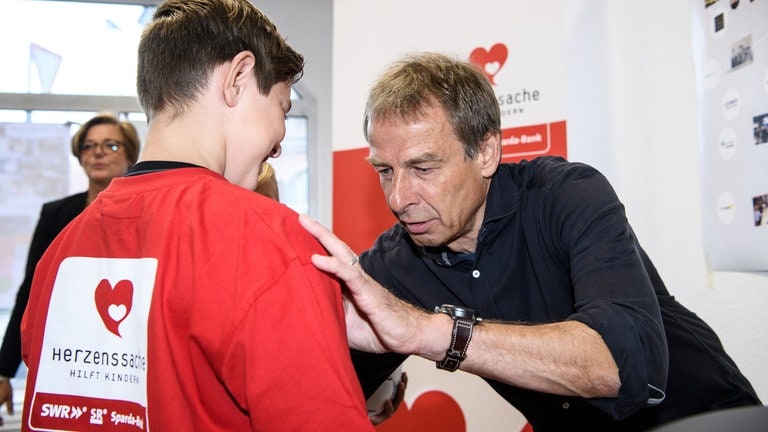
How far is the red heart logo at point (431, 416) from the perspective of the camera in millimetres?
2646

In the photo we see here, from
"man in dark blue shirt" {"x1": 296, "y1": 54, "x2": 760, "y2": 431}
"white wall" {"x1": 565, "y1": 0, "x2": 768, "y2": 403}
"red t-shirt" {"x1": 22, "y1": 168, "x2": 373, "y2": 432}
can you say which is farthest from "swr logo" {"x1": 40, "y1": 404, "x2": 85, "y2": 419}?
"white wall" {"x1": 565, "y1": 0, "x2": 768, "y2": 403}

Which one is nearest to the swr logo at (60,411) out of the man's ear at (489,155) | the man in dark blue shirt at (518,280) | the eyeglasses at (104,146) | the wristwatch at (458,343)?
the man in dark blue shirt at (518,280)

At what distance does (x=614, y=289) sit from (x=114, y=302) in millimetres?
912

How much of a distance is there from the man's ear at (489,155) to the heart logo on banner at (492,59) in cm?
88

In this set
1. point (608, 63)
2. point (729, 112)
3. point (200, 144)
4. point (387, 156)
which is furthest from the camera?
point (608, 63)

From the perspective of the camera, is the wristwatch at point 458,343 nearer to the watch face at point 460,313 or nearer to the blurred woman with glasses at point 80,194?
the watch face at point 460,313

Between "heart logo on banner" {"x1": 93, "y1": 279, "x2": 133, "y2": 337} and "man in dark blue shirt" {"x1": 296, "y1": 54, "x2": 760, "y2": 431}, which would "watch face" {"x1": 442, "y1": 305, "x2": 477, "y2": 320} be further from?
"heart logo on banner" {"x1": 93, "y1": 279, "x2": 133, "y2": 337}

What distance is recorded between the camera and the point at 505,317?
1646 millimetres

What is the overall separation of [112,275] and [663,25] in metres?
2.12

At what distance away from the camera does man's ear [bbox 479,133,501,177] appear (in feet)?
5.60

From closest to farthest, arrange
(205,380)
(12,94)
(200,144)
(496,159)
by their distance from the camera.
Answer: (205,380)
(200,144)
(496,159)
(12,94)

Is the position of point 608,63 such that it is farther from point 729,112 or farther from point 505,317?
point 505,317

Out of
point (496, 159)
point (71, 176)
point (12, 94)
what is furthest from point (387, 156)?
point (12, 94)

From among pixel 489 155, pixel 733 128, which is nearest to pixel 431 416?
pixel 489 155
